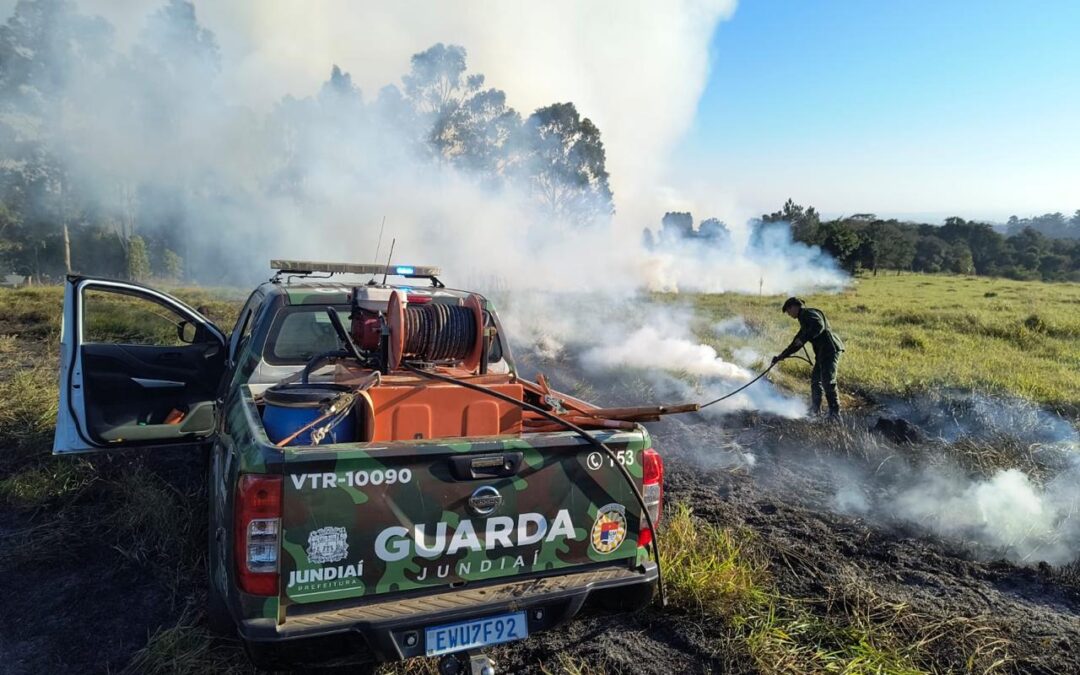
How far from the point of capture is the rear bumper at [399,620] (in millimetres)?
2320

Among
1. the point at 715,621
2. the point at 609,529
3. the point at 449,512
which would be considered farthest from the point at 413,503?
the point at 715,621

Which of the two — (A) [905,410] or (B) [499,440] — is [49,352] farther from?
(A) [905,410]

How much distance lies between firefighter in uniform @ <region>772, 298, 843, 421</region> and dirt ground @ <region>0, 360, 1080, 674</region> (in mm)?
2738

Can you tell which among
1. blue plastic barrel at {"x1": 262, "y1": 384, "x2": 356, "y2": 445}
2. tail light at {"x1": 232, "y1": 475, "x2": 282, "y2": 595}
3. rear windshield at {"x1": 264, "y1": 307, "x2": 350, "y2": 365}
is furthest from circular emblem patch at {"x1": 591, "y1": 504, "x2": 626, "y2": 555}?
rear windshield at {"x1": 264, "y1": 307, "x2": 350, "y2": 365}

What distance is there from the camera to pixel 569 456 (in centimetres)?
284

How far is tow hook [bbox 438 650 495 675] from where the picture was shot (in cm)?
268

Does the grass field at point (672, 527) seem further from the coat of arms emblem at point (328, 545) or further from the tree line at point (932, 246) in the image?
the tree line at point (932, 246)

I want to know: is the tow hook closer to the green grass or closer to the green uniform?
the green uniform

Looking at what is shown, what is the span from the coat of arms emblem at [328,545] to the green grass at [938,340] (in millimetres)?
8487

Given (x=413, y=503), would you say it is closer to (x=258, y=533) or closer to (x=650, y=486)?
(x=258, y=533)

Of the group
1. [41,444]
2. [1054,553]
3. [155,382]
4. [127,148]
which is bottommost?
[1054,553]

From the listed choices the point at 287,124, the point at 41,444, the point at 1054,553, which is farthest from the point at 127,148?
the point at 1054,553

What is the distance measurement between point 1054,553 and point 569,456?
13.2 feet

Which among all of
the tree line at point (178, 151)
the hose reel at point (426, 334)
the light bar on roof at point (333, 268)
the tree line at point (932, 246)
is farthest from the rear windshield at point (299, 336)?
the tree line at point (932, 246)
